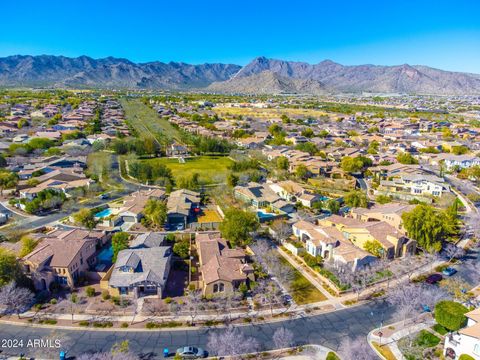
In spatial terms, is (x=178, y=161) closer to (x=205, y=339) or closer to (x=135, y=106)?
(x=205, y=339)

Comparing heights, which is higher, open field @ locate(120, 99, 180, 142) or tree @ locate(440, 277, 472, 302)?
open field @ locate(120, 99, 180, 142)

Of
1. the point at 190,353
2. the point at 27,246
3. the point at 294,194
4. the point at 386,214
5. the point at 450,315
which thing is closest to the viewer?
the point at 190,353

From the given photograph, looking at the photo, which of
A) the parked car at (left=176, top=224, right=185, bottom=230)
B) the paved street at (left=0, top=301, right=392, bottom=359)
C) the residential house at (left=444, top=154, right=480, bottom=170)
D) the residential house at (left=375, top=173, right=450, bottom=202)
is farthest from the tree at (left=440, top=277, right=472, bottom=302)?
the residential house at (left=444, top=154, right=480, bottom=170)

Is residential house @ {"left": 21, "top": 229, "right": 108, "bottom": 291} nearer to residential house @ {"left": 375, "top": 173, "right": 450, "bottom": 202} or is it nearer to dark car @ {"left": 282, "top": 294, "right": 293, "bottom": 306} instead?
dark car @ {"left": 282, "top": 294, "right": 293, "bottom": 306}

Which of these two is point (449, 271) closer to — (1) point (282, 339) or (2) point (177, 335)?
(1) point (282, 339)

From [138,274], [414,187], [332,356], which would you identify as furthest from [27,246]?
[414,187]

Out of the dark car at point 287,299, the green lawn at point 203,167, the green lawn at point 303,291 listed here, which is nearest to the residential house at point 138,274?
the dark car at point 287,299

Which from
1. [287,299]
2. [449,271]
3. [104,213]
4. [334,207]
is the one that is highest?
[334,207]
